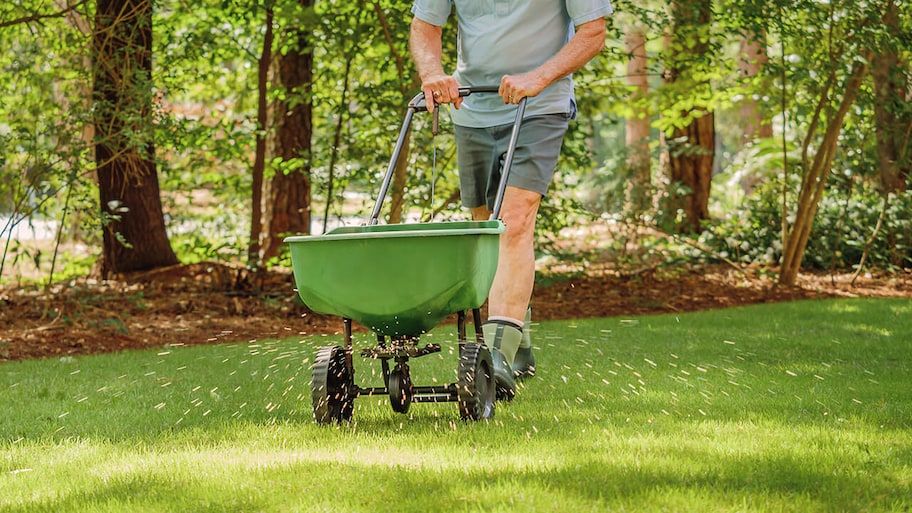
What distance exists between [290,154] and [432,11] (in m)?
5.37

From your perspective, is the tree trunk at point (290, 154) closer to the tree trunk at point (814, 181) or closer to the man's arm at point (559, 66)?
the tree trunk at point (814, 181)

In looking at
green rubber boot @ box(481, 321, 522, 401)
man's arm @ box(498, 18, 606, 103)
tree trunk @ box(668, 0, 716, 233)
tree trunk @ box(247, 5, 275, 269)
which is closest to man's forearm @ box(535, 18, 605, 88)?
man's arm @ box(498, 18, 606, 103)

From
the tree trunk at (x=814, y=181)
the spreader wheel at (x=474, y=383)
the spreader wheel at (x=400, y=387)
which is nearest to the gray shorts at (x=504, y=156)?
the spreader wheel at (x=474, y=383)

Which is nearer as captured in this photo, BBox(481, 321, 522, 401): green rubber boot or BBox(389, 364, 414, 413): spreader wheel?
BBox(389, 364, 414, 413): spreader wheel

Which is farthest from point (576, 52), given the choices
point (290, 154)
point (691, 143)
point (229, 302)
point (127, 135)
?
point (691, 143)

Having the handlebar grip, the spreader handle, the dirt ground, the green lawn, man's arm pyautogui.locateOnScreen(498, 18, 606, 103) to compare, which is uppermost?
man's arm pyautogui.locateOnScreen(498, 18, 606, 103)

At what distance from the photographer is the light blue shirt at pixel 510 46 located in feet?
13.5

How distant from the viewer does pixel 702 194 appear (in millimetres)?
12375

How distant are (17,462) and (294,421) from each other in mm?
878

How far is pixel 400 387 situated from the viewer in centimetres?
347

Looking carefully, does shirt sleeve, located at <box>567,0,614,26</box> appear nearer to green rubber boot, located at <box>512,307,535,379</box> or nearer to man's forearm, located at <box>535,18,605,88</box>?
man's forearm, located at <box>535,18,605,88</box>

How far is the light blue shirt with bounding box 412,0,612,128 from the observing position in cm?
410

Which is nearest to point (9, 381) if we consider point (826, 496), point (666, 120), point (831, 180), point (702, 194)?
point (826, 496)

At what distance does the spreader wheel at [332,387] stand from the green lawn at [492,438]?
0.06 m
